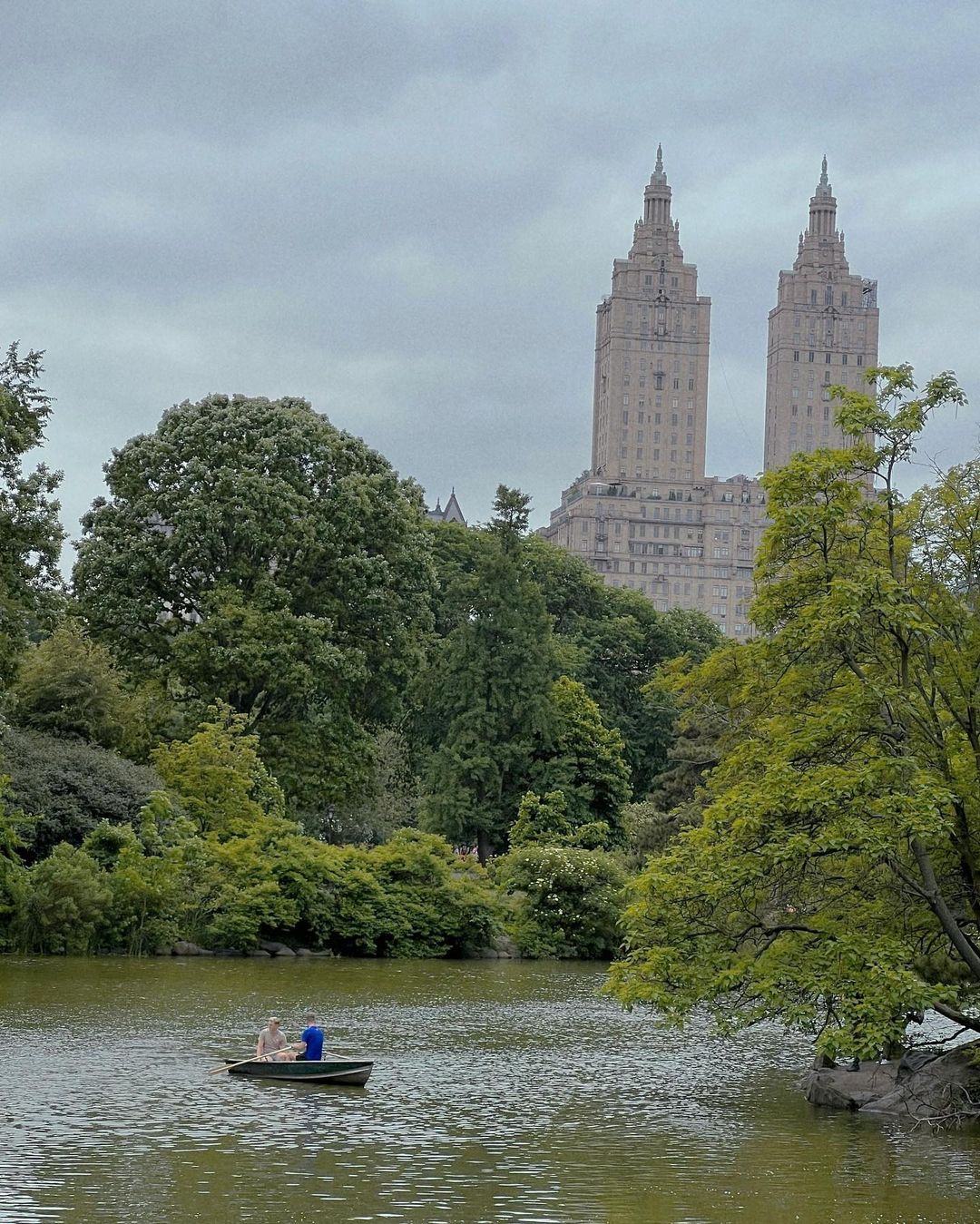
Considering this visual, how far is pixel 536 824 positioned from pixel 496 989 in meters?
18.8

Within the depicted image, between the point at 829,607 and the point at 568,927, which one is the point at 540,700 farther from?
the point at 829,607

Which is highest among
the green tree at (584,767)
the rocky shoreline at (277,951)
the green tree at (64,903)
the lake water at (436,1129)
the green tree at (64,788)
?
the green tree at (584,767)

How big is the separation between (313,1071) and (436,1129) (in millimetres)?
3603

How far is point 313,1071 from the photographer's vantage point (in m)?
23.1

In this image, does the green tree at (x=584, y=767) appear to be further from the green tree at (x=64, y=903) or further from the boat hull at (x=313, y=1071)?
the boat hull at (x=313, y=1071)

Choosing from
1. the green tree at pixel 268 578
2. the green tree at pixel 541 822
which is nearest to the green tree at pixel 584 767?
the green tree at pixel 541 822

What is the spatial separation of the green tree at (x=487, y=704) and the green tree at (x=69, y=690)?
585 inches

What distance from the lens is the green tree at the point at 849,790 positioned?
20.6 m

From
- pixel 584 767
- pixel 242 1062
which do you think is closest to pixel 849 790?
pixel 242 1062

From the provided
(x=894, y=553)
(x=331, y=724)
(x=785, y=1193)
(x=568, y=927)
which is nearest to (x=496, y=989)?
(x=568, y=927)

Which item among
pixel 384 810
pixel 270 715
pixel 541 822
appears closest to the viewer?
pixel 270 715

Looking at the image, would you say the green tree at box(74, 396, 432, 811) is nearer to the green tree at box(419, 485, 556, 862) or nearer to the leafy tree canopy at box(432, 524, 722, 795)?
the green tree at box(419, 485, 556, 862)

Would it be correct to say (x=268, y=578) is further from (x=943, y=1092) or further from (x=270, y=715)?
(x=943, y=1092)

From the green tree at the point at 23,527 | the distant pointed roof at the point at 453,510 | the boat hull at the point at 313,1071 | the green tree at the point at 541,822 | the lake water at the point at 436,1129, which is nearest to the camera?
the lake water at the point at 436,1129
